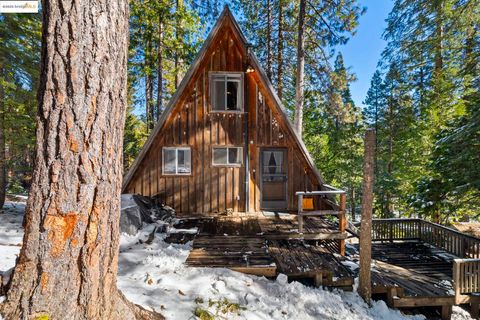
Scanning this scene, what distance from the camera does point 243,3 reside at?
12.6 m

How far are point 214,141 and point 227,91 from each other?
6.29 feet

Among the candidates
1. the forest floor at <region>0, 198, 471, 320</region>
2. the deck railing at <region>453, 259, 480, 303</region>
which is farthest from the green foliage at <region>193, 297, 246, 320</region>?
the deck railing at <region>453, 259, 480, 303</region>

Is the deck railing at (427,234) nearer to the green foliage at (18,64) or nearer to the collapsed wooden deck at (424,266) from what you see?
the collapsed wooden deck at (424,266)

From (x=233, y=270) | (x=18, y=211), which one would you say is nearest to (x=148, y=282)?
(x=233, y=270)

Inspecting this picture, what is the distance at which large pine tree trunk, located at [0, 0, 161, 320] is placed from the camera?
5.91 ft

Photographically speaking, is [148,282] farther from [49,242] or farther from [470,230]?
[470,230]

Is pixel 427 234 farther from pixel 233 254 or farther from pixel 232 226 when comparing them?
pixel 233 254

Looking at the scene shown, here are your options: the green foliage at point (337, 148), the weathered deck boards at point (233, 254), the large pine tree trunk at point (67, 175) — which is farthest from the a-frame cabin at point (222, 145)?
the green foliage at point (337, 148)

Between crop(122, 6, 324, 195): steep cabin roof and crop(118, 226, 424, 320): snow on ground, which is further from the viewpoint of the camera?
crop(122, 6, 324, 195): steep cabin roof

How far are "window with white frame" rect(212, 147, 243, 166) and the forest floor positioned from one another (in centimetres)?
395

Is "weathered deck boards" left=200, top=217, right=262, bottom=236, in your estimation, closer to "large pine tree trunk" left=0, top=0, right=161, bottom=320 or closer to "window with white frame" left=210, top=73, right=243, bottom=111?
"window with white frame" left=210, top=73, right=243, bottom=111

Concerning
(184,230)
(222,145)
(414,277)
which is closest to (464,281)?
(414,277)

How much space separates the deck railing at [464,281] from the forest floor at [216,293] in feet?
1.39

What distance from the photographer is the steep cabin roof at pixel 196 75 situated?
25.6 ft
